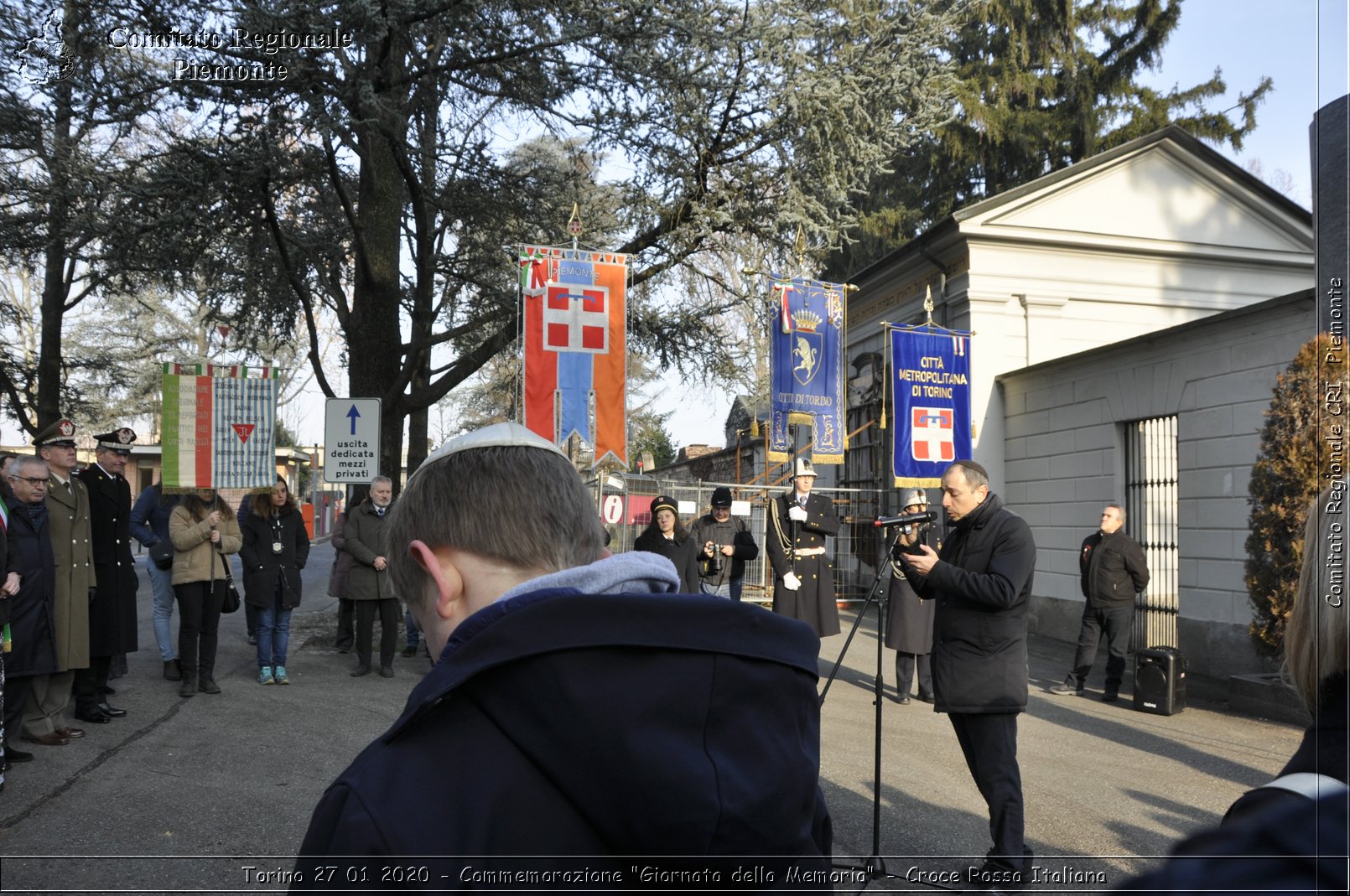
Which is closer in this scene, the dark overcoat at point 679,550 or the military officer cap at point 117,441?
the military officer cap at point 117,441

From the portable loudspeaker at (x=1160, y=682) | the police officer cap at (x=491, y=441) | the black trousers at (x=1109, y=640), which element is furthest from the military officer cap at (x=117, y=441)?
the portable loudspeaker at (x=1160, y=682)

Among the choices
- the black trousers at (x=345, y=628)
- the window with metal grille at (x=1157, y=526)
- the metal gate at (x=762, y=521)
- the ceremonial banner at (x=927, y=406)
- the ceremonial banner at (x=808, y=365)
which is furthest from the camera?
the metal gate at (x=762, y=521)

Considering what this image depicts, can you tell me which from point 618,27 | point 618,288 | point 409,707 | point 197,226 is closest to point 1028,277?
point 618,288

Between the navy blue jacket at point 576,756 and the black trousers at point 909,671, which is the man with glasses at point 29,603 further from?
the black trousers at point 909,671

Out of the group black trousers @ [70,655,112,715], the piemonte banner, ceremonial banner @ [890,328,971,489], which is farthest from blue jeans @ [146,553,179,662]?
ceremonial banner @ [890,328,971,489]

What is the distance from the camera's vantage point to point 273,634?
356 inches

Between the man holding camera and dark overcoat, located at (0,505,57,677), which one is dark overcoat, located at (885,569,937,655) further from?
dark overcoat, located at (0,505,57,677)

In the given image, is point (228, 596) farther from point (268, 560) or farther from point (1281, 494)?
point (1281, 494)

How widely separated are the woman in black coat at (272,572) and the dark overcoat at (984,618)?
634 cm

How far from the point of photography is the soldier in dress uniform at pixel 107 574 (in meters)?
7.22

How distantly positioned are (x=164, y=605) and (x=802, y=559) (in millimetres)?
6364

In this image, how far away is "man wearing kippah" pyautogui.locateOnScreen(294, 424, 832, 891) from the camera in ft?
3.50

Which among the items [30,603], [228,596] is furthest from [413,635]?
[30,603]

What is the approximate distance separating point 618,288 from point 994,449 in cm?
793
